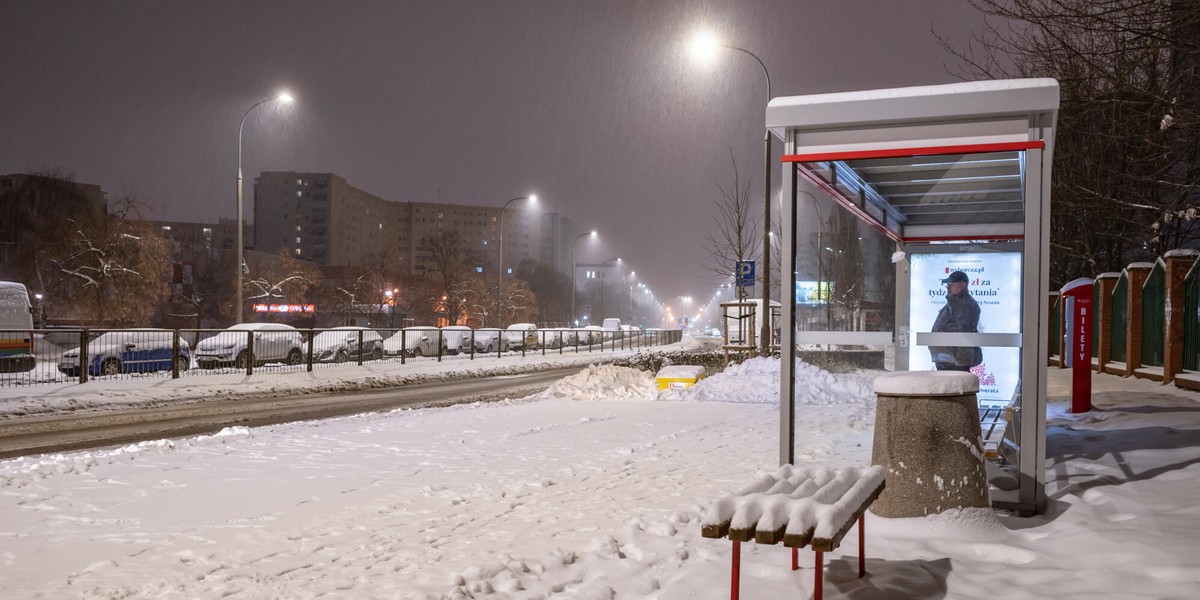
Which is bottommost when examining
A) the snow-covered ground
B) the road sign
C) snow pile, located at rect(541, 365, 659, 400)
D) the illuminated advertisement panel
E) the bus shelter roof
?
snow pile, located at rect(541, 365, 659, 400)

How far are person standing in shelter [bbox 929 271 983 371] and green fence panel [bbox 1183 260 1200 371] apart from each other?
6787 millimetres

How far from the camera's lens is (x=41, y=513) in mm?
6445

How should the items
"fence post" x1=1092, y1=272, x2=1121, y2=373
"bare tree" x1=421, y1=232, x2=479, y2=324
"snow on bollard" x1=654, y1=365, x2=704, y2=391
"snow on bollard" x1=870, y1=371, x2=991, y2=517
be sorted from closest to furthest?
"snow on bollard" x1=870, y1=371, x2=991, y2=517 < "fence post" x1=1092, y1=272, x2=1121, y2=373 < "snow on bollard" x1=654, y1=365, x2=704, y2=391 < "bare tree" x1=421, y1=232, x2=479, y2=324

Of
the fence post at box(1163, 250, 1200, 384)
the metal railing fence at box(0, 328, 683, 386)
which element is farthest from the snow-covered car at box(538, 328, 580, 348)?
the fence post at box(1163, 250, 1200, 384)

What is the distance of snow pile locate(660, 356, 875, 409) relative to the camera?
1677 cm

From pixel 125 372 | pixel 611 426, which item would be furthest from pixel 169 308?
pixel 611 426

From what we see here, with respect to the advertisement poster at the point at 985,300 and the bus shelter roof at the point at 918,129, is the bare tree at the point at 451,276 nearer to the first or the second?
the advertisement poster at the point at 985,300

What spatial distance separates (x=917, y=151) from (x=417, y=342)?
94.4ft

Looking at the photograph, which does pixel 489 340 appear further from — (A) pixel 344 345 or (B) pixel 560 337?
(A) pixel 344 345

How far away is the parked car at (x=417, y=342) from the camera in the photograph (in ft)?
101

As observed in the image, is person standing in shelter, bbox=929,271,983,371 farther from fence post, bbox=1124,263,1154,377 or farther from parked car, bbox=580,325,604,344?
parked car, bbox=580,325,604,344

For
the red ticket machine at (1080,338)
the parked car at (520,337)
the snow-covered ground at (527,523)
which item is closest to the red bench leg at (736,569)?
the snow-covered ground at (527,523)

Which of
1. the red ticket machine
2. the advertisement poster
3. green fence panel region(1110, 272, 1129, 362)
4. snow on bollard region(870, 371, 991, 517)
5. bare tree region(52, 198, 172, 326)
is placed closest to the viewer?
snow on bollard region(870, 371, 991, 517)

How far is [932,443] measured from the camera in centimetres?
553
